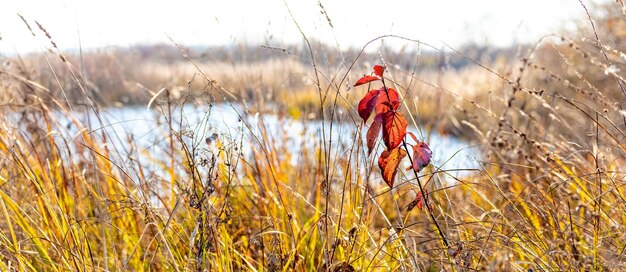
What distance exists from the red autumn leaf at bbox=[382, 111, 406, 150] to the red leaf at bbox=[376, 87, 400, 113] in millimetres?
22

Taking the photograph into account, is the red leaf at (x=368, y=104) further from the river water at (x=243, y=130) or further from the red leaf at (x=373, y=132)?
the river water at (x=243, y=130)

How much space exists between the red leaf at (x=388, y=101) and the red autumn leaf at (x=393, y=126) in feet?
0.07

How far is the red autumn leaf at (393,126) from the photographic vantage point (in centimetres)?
154

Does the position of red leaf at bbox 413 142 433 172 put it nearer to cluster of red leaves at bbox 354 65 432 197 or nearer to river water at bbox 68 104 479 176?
cluster of red leaves at bbox 354 65 432 197

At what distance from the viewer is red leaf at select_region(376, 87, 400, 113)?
1.55 meters

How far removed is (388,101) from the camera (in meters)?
1.55

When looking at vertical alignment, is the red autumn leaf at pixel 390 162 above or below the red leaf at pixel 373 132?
below

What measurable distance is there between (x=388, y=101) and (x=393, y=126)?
0.19ft

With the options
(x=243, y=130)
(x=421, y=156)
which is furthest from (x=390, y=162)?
(x=243, y=130)

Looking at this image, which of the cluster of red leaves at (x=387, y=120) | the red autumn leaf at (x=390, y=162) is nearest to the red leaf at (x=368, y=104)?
the cluster of red leaves at (x=387, y=120)

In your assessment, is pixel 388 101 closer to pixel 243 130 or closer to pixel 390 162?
pixel 390 162

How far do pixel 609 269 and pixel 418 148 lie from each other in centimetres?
48

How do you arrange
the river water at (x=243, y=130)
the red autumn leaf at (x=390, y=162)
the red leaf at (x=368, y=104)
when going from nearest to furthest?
the red leaf at (x=368, y=104) < the red autumn leaf at (x=390, y=162) < the river water at (x=243, y=130)

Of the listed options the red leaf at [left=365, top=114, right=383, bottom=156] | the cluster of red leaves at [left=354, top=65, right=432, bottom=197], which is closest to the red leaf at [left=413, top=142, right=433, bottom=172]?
the cluster of red leaves at [left=354, top=65, right=432, bottom=197]
